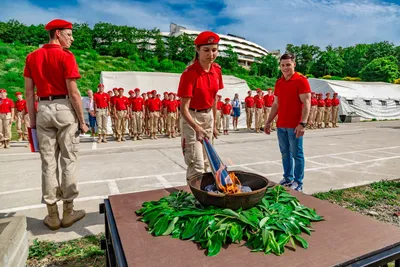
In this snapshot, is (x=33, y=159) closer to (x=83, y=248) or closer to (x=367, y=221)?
(x=83, y=248)

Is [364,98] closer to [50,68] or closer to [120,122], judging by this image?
[120,122]

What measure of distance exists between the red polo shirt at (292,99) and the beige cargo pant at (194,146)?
4.89 feet

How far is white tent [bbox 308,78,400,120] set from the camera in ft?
70.1

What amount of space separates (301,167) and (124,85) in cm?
1188

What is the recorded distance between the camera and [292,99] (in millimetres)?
4141

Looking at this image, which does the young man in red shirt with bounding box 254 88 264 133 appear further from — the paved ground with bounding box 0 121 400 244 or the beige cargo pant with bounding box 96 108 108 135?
Result: the beige cargo pant with bounding box 96 108 108 135

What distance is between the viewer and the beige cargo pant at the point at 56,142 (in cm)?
304

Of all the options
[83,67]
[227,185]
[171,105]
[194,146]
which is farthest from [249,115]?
[83,67]

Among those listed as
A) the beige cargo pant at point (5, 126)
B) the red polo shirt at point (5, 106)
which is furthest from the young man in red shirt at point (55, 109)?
the red polo shirt at point (5, 106)

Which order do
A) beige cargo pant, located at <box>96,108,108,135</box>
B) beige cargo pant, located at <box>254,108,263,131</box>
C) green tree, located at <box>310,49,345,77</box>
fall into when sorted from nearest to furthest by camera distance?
beige cargo pant, located at <box>96,108,108,135</box>
beige cargo pant, located at <box>254,108,263,131</box>
green tree, located at <box>310,49,345,77</box>

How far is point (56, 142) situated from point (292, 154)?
127 inches

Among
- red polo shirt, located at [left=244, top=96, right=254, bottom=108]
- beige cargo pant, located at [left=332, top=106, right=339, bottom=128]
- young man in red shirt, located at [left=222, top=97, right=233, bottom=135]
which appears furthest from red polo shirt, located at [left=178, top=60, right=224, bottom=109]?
beige cargo pant, located at [left=332, top=106, right=339, bottom=128]

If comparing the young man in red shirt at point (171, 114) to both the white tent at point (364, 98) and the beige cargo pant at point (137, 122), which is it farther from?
the white tent at point (364, 98)

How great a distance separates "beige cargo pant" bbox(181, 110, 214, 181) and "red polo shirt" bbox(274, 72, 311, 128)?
149cm
